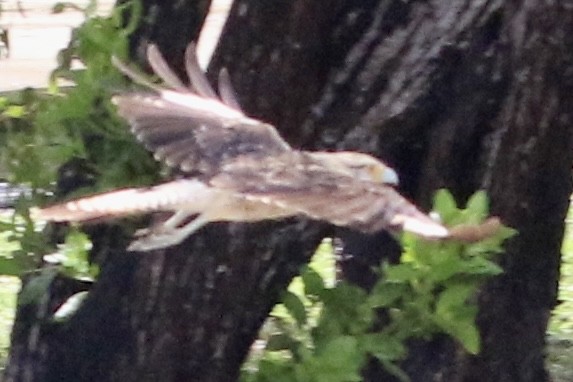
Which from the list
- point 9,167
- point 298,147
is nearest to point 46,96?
point 9,167

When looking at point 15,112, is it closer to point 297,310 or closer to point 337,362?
point 297,310

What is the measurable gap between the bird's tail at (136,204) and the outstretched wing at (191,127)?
0.16 feet

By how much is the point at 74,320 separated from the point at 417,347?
58 centimetres

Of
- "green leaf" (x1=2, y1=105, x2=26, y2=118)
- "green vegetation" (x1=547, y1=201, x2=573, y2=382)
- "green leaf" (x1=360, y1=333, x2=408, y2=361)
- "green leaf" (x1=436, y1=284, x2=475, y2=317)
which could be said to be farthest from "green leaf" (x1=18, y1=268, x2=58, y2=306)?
"green vegetation" (x1=547, y1=201, x2=573, y2=382)

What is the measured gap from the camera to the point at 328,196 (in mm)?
1183

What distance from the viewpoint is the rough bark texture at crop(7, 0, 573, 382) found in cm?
192

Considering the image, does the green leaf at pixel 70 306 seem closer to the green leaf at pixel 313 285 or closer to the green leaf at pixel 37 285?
the green leaf at pixel 37 285

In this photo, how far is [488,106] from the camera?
2.00 meters

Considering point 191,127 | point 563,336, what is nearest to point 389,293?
point 191,127

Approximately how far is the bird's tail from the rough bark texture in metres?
0.62

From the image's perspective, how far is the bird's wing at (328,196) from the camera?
115 cm

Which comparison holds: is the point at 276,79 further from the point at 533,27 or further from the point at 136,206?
A: the point at 136,206

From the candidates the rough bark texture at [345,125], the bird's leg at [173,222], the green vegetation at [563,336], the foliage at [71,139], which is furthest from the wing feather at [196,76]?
the green vegetation at [563,336]

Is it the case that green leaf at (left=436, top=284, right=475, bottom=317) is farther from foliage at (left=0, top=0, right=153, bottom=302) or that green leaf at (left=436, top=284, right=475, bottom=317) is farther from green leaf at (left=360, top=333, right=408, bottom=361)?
foliage at (left=0, top=0, right=153, bottom=302)
